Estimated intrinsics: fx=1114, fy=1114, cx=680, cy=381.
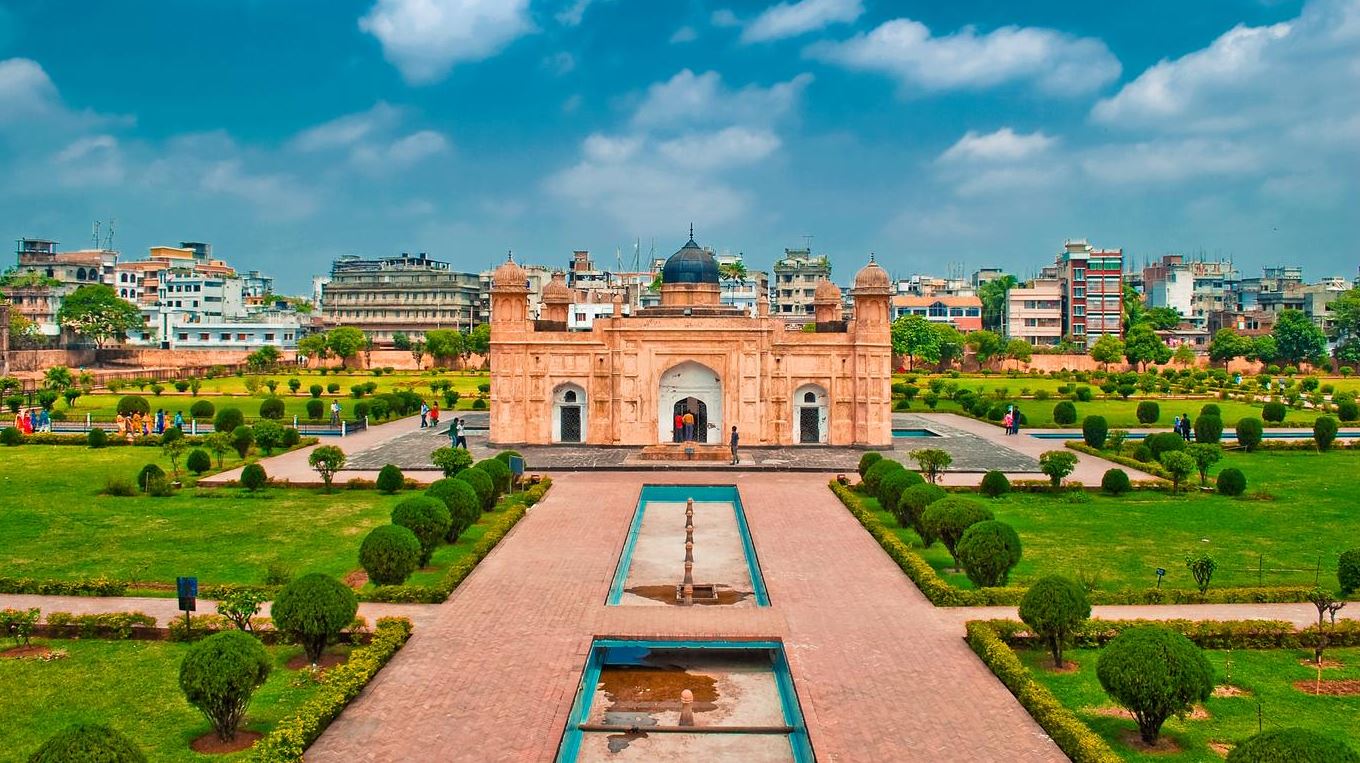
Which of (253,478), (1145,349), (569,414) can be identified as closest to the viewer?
(253,478)

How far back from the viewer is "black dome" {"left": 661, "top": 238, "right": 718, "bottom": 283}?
41.9 m

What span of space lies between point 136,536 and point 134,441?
18.0 metres

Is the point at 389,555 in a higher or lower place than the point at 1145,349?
lower

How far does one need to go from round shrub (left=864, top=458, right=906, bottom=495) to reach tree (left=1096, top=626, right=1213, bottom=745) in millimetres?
13486

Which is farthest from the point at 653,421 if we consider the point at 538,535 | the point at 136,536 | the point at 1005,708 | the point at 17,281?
the point at 17,281

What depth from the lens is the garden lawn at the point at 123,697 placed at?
1196cm

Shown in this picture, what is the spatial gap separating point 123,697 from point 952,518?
13.1 m

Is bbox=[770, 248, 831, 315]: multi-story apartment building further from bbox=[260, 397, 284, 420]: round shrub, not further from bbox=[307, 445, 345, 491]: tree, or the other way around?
bbox=[307, 445, 345, 491]: tree

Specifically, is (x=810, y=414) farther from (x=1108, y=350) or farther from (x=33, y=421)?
(x=1108, y=350)

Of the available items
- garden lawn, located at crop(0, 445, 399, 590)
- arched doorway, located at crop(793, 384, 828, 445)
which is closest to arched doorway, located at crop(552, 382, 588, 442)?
arched doorway, located at crop(793, 384, 828, 445)

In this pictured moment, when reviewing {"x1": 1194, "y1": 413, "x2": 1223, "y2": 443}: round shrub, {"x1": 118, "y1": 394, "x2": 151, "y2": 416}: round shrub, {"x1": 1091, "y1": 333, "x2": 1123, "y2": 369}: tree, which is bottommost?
{"x1": 1194, "y1": 413, "x2": 1223, "y2": 443}: round shrub

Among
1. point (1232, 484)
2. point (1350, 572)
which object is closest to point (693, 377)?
point (1232, 484)

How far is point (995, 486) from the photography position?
2844 cm

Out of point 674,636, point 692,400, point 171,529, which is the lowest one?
point 674,636
